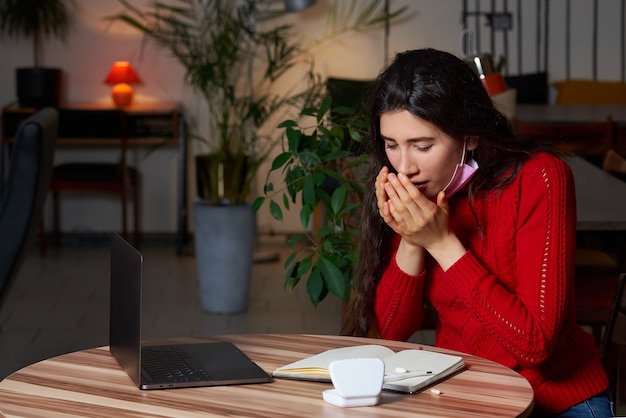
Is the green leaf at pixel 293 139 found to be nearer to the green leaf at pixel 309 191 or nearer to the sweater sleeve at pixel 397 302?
the green leaf at pixel 309 191

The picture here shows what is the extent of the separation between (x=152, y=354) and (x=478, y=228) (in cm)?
65

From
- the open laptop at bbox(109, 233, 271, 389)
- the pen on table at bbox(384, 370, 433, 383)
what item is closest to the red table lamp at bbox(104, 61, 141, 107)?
the open laptop at bbox(109, 233, 271, 389)

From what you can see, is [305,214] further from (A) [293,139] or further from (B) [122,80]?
(B) [122,80]

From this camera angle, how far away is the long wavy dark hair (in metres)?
1.89

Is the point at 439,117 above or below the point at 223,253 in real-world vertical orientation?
above

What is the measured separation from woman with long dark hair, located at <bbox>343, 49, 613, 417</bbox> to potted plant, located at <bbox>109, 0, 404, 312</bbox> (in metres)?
2.37

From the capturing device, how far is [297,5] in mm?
6664

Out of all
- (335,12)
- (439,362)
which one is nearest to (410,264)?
(439,362)

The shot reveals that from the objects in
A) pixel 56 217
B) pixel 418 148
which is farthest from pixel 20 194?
pixel 56 217

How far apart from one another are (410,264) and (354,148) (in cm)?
116

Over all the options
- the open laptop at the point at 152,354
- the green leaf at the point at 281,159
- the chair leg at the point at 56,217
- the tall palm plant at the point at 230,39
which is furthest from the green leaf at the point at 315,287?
the chair leg at the point at 56,217

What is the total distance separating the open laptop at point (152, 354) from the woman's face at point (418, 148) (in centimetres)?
44

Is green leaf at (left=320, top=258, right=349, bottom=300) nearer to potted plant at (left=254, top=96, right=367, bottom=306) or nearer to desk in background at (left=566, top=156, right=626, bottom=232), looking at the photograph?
potted plant at (left=254, top=96, right=367, bottom=306)

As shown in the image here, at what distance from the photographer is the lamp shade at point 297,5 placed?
262 inches
